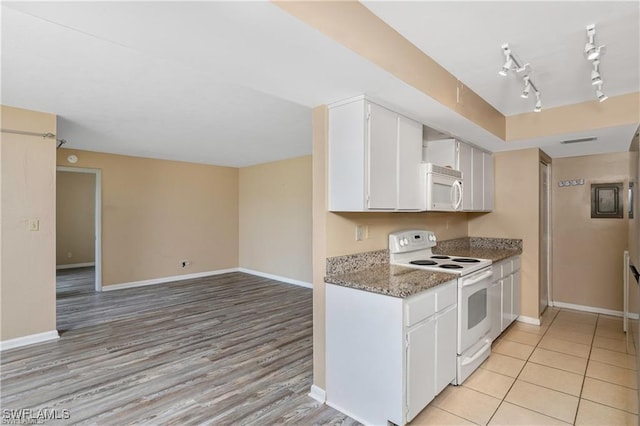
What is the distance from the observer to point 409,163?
2.62 m

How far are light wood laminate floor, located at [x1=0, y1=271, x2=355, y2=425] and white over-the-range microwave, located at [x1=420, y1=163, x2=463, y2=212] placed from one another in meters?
1.83

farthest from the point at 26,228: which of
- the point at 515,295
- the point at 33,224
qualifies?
the point at 515,295

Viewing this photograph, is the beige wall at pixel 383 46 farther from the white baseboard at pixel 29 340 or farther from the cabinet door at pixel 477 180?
the white baseboard at pixel 29 340

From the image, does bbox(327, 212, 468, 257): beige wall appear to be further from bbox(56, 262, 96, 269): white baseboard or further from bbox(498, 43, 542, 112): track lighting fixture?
bbox(56, 262, 96, 269): white baseboard

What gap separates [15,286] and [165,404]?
7.63ft

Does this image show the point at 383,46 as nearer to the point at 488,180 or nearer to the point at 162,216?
the point at 488,180

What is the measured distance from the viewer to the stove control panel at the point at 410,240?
114 inches

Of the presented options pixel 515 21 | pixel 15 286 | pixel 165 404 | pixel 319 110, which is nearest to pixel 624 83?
pixel 515 21

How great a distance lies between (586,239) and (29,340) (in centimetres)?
680

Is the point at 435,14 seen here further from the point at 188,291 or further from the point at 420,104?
the point at 188,291

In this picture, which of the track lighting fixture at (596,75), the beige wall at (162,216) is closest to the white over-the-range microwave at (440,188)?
the track lighting fixture at (596,75)

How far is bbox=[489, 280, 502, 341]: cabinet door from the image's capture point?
10.1 feet

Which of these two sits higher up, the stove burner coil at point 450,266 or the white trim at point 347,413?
the stove burner coil at point 450,266

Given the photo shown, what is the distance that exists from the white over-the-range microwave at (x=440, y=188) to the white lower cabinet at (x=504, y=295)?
2.65 ft
